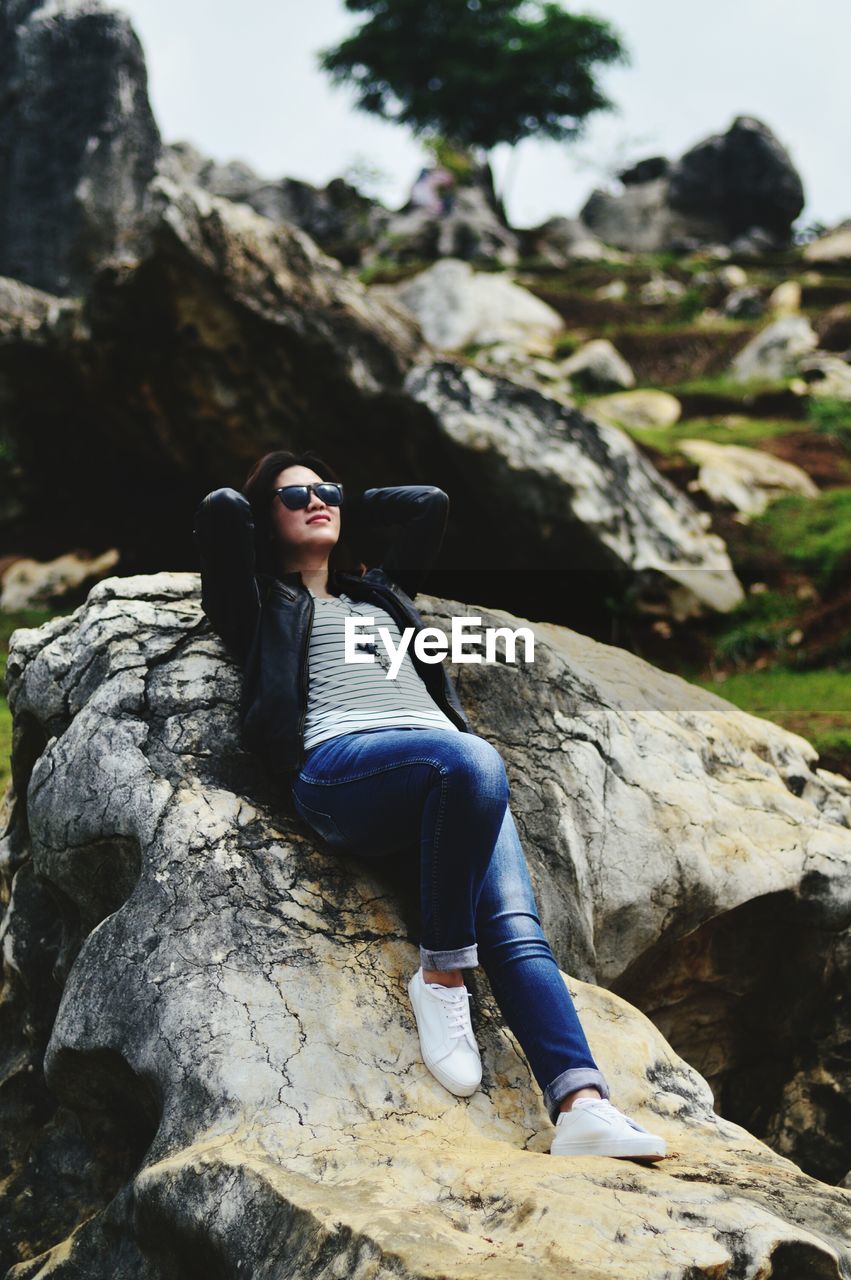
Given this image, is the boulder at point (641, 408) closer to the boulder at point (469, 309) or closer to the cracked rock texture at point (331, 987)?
the boulder at point (469, 309)

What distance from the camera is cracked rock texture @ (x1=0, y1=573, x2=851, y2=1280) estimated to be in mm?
2277

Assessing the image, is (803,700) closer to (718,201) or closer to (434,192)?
(434,192)

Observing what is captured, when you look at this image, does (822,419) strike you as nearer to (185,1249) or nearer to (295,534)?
(295,534)

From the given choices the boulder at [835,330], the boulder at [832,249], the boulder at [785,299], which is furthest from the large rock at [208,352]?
the boulder at [832,249]

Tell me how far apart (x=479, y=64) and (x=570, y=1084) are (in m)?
38.8

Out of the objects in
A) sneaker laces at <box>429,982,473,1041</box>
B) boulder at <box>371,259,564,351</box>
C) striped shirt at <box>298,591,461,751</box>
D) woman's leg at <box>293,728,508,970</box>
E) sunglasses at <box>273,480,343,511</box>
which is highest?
boulder at <box>371,259,564,351</box>

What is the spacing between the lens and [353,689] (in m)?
3.43

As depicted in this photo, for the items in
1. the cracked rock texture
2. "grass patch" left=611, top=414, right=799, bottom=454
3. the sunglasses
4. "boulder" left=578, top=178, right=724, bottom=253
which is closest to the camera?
the cracked rock texture

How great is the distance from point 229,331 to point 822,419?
7671 millimetres

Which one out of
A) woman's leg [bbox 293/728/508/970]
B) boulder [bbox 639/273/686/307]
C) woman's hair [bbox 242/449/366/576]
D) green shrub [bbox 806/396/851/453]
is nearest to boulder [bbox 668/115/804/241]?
boulder [bbox 639/273/686/307]

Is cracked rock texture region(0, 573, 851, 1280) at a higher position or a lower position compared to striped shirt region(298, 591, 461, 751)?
lower

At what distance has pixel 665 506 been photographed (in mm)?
9078

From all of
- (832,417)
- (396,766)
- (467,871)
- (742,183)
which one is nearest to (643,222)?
(742,183)

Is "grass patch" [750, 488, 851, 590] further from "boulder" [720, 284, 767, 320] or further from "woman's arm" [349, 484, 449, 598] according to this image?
"boulder" [720, 284, 767, 320]
